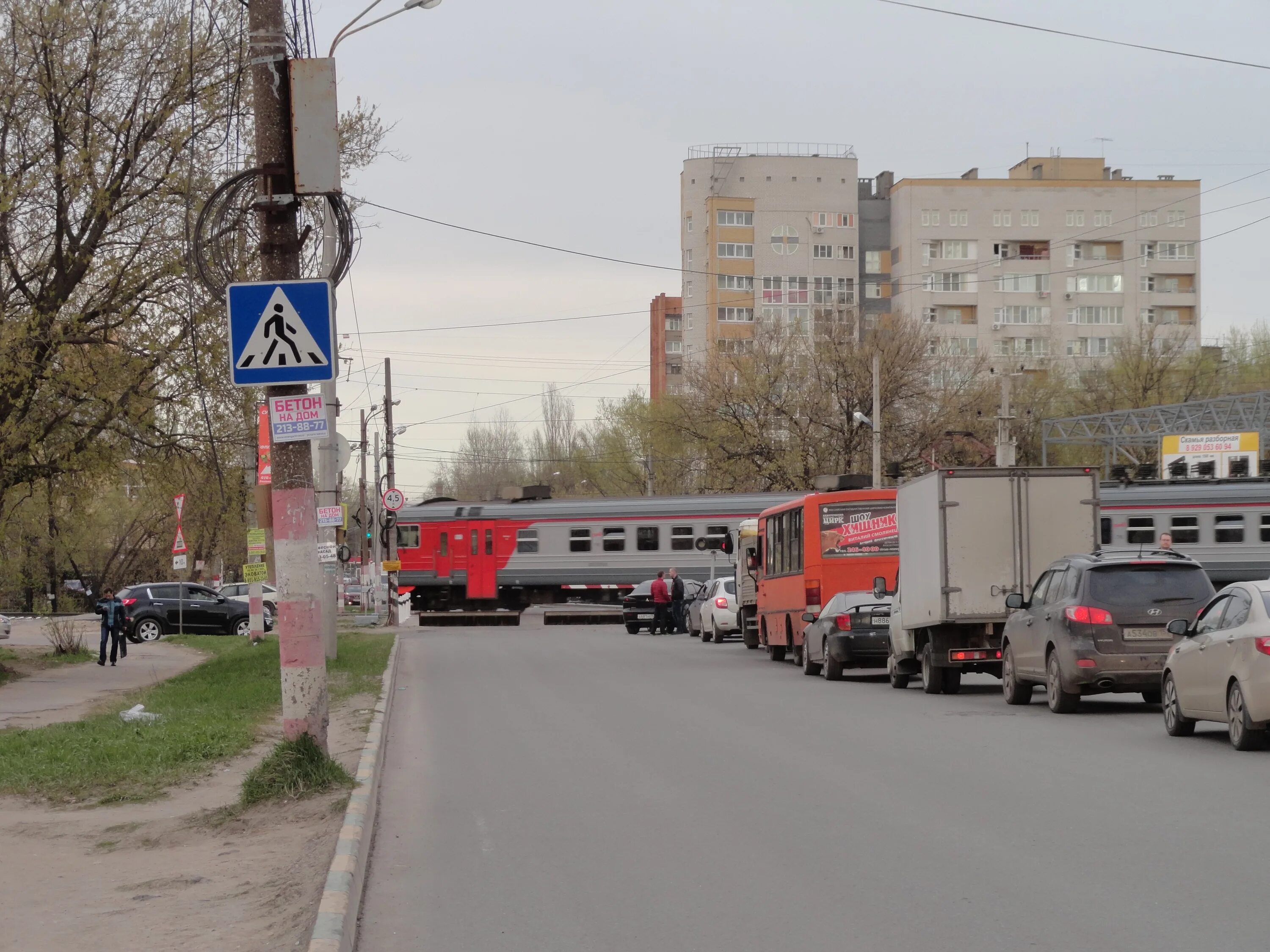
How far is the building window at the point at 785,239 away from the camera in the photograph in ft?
340

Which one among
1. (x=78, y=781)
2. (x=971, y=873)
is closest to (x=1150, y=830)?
(x=971, y=873)

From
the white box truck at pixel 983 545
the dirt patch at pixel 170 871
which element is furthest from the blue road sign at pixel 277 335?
the white box truck at pixel 983 545

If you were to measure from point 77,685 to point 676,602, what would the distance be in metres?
21.0

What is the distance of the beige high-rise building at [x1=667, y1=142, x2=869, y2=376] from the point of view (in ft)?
339

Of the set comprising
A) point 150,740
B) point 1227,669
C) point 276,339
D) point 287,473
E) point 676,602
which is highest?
point 276,339

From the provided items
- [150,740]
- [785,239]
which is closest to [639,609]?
[150,740]

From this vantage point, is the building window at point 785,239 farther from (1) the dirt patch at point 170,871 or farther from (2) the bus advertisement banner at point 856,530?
(1) the dirt patch at point 170,871

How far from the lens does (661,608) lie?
143ft

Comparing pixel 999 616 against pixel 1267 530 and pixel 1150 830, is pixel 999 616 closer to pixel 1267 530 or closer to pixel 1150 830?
pixel 1150 830

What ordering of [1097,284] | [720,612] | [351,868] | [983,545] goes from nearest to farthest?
[351,868] → [983,545] → [720,612] → [1097,284]

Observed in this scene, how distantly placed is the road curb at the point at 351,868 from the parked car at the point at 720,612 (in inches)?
959

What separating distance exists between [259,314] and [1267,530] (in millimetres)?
40556

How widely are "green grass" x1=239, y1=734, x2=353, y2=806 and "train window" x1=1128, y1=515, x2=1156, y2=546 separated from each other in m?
39.4

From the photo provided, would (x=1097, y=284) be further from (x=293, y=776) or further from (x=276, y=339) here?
(x=293, y=776)
